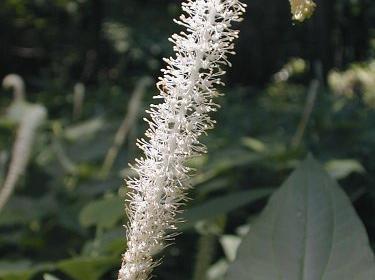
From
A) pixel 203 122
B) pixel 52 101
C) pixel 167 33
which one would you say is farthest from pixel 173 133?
pixel 167 33

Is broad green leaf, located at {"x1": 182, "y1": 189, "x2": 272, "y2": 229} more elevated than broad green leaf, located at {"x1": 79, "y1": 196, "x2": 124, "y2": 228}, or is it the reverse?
broad green leaf, located at {"x1": 182, "y1": 189, "x2": 272, "y2": 229}

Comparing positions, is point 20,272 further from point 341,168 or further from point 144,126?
point 144,126

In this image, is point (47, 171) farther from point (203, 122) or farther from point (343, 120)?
point (203, 122)

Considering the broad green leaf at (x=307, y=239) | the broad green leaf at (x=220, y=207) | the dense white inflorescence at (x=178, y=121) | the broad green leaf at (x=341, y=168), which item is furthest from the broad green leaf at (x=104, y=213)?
the dense white inflorescence at (x=178, y=121)

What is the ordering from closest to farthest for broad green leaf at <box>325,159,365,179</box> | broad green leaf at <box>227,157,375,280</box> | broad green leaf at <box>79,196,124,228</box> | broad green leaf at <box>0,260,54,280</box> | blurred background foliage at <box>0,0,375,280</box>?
1. broad green leaf at <box>227,157,375,280</box>
2. broad green leaf at <box>0,260,54,280</box>
3. broad green leaf at <box>79,196,124,228</box>
4. blurred background foliage at <box>0,0,375,280</box>
5. broad green leaf at <box>325,159,365,179</box>

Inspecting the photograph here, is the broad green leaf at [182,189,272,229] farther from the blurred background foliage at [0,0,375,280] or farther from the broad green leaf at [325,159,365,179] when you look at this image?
the broad green leaf at [325,159,365,179]

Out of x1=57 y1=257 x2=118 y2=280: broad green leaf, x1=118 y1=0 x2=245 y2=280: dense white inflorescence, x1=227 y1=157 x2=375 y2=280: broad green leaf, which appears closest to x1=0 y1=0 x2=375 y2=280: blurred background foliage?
x1=57 y1=257 x2=118 y2=280: broad green leaf

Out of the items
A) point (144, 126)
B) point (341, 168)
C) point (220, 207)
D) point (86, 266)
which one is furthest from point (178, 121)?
point (144, 126)

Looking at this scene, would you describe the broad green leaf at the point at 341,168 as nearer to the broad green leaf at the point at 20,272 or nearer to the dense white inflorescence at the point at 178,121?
the broad green leaf at the point at 20,272
